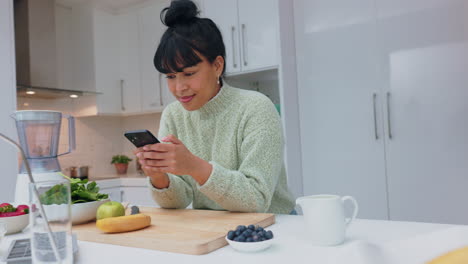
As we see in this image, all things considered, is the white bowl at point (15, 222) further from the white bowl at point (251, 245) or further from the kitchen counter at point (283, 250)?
the white bowl at point (251, 245)

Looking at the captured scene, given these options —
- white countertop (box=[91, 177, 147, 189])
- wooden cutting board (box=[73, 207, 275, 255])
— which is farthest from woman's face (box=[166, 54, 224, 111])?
white countertop (box=[91, 177, 147, 189])

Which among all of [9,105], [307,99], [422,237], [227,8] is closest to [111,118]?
[9,105]

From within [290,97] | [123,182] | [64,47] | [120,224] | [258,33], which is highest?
[64,47]

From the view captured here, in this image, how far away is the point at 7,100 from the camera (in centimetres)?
242

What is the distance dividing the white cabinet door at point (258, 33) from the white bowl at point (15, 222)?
1.88m

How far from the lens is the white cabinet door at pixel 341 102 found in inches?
96.4

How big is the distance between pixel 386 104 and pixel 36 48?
267cm

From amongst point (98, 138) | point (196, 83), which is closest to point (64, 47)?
point (98, 138)

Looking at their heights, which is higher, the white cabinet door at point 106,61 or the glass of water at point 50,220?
the white cabinet door at point 106,61

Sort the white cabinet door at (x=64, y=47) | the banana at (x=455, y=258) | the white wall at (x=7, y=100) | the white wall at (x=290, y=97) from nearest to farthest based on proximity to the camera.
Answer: the banana at (x=455, y=258), the white wall at (x=7, y=100), the white wall at (x=290, y=97), the white cabinet door at (x=64, y=47)

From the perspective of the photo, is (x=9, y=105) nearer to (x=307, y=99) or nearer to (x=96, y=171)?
(x=96, y=171)

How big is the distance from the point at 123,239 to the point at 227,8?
2223mm

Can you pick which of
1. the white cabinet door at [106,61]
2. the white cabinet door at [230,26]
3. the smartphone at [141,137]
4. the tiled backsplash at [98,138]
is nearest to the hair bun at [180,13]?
the smartphone at [141,137]

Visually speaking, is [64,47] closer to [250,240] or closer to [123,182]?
[123,182]
